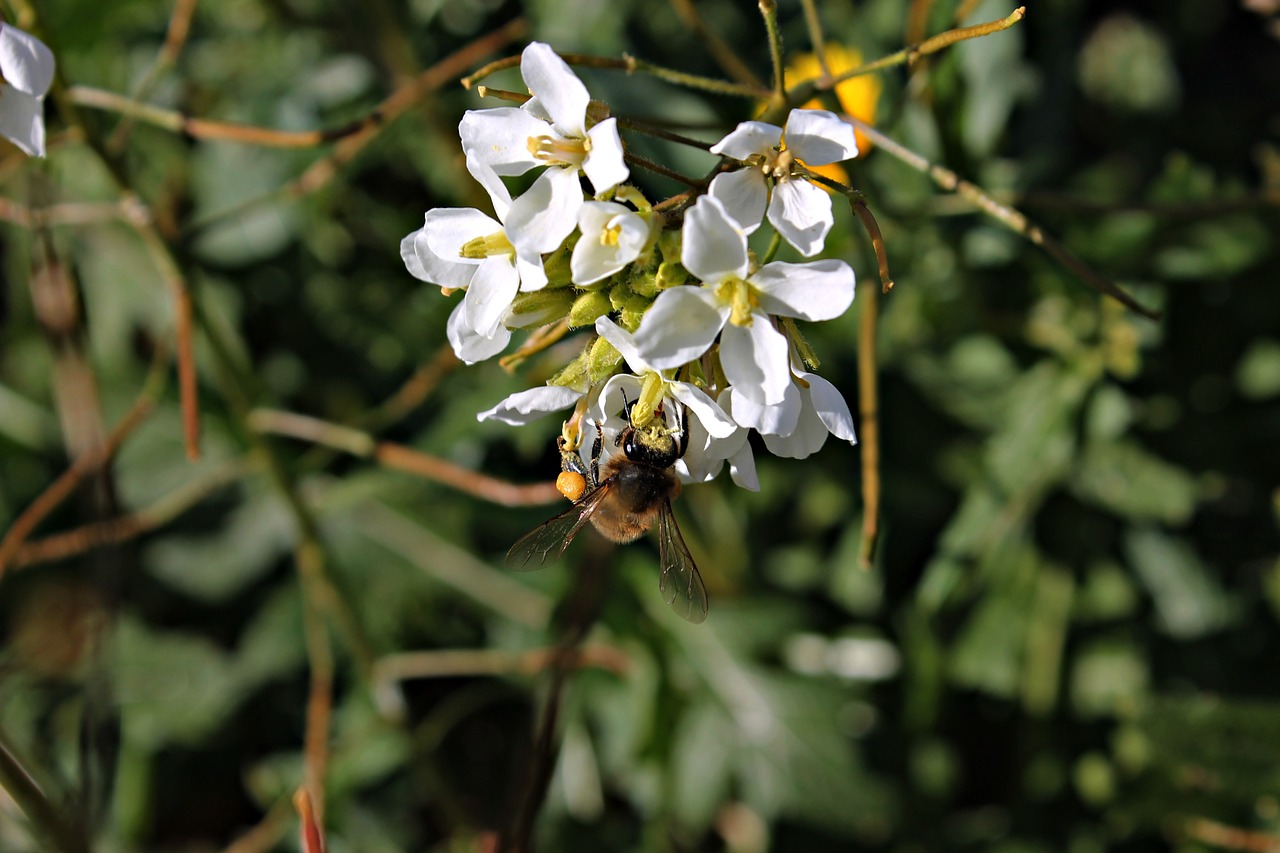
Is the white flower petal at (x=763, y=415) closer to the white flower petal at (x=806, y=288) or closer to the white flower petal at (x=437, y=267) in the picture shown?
the white flower petal at (x=806, y=288)

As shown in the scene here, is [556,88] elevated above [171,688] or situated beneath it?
elevated above

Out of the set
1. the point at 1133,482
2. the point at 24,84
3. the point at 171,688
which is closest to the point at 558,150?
the point at 24,84

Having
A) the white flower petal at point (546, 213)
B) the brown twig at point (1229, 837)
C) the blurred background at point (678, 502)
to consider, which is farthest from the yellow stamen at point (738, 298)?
the brown twig at point (1229, 837)

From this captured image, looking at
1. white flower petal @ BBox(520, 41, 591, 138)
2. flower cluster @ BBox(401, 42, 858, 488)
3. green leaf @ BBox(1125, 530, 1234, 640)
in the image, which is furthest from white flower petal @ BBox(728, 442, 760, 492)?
green leaf @ BBox(1125, 530, 1234, 640)

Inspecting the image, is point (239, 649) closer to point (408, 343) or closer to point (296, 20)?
point (408, 343)

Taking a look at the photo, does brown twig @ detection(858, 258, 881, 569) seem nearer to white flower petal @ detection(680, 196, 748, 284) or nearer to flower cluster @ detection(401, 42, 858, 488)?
flower cluster @ detection(401, 42, 858, 488)

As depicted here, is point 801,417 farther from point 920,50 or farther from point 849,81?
point 849,81
